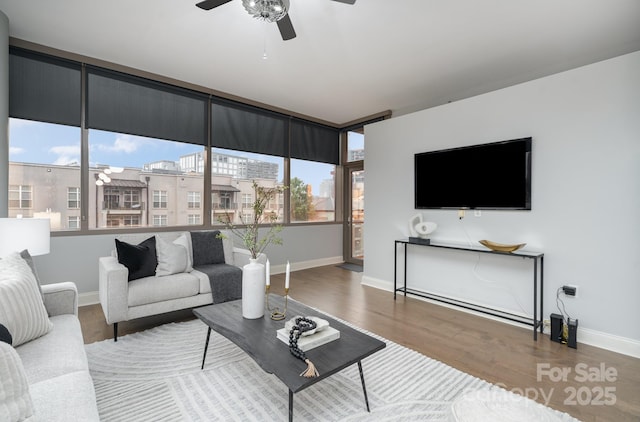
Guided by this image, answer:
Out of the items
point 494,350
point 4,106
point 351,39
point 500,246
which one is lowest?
point 494,350

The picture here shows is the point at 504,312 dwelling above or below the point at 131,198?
below

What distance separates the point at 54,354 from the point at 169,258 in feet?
5.51

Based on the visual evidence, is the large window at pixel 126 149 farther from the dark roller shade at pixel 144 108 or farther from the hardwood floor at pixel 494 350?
the hardwood floor at pixel 494 350

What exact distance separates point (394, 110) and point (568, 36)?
2.53 metres

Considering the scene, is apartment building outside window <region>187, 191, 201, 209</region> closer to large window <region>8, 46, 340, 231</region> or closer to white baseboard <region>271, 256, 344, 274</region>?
large window <region>8, 46, 340, 231</region>

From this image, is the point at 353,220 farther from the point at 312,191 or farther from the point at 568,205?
the point at 568,205

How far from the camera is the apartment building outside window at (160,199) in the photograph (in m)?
4.13

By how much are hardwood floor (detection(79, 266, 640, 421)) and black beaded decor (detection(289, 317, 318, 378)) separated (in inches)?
50.2

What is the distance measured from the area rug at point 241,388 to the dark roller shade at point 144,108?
267cm

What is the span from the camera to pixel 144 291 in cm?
278

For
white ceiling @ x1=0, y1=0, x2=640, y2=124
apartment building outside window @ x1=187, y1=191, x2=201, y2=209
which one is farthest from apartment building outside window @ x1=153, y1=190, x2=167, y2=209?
white ceiling @ x1=0, y1=0, x2=640, y2=124

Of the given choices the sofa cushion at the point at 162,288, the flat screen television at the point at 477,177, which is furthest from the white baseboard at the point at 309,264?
the flat screen television at the point at 477,177

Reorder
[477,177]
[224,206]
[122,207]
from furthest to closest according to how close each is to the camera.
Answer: [224,206] → [122,207] → [477,177]

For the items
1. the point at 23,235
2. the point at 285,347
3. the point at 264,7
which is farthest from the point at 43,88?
the point at 285,347
